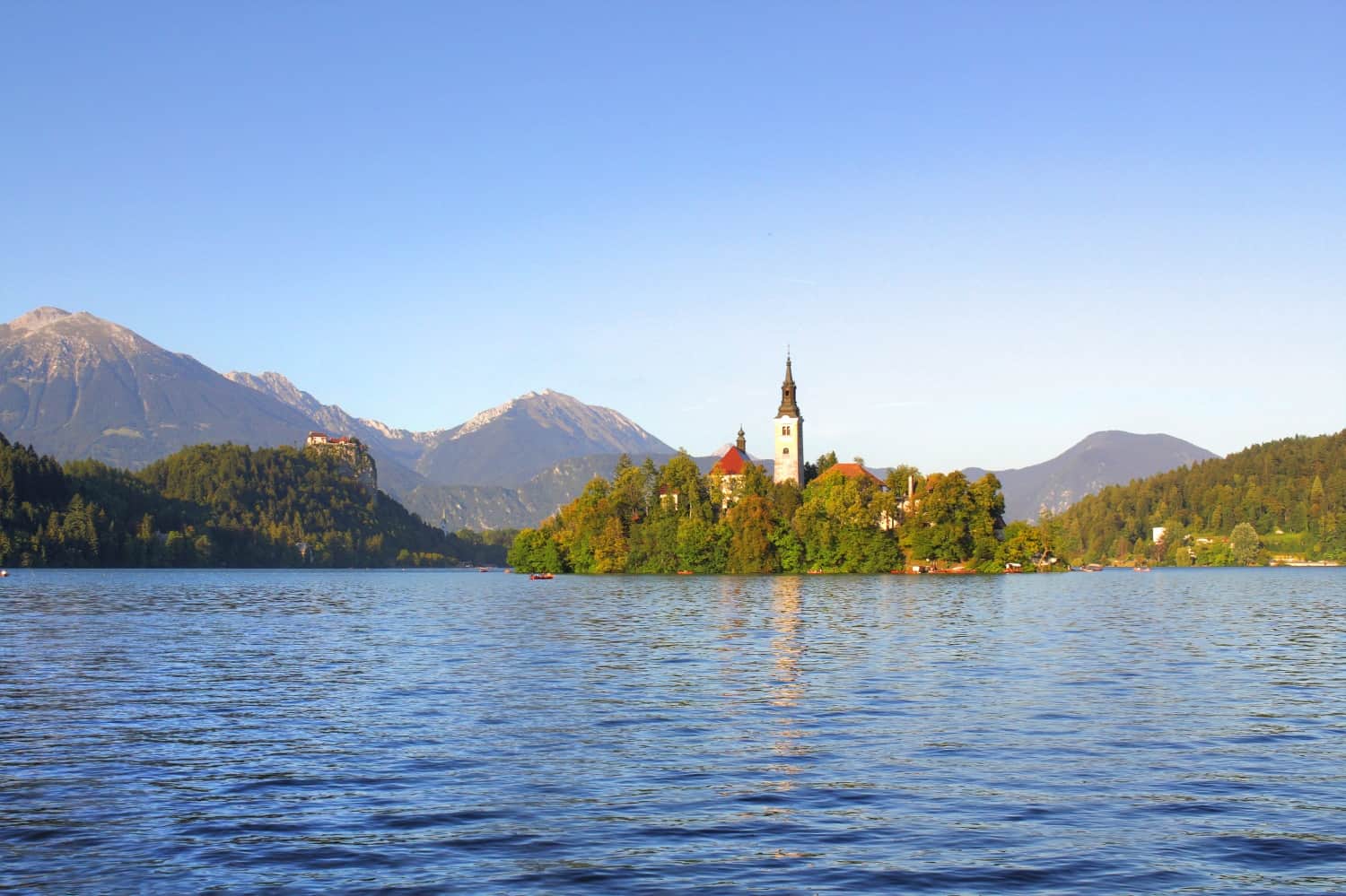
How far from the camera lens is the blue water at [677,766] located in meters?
20.8

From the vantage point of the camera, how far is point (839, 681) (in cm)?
4647

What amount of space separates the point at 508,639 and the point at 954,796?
1824 inches

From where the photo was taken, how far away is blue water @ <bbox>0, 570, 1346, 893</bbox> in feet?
68.3

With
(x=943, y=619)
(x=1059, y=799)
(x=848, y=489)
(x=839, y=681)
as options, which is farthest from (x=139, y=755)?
(x=848, y=489)

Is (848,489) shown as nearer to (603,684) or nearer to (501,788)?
(603,684)

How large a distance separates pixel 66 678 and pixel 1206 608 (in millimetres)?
90423

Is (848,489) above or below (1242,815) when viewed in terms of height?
above

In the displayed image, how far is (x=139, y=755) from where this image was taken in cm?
3102

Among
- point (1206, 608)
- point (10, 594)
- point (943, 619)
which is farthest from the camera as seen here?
point (10, 594)

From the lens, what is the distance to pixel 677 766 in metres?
29.5

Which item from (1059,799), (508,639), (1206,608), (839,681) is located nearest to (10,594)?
(508,639)

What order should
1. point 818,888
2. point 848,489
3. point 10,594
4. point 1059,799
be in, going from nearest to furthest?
point 818,888
point 1059,799
point 10,594
point 848,489

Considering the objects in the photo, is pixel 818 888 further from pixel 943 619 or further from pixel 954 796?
pixel 943 619

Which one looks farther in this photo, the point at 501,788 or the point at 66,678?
the point at 66,678
